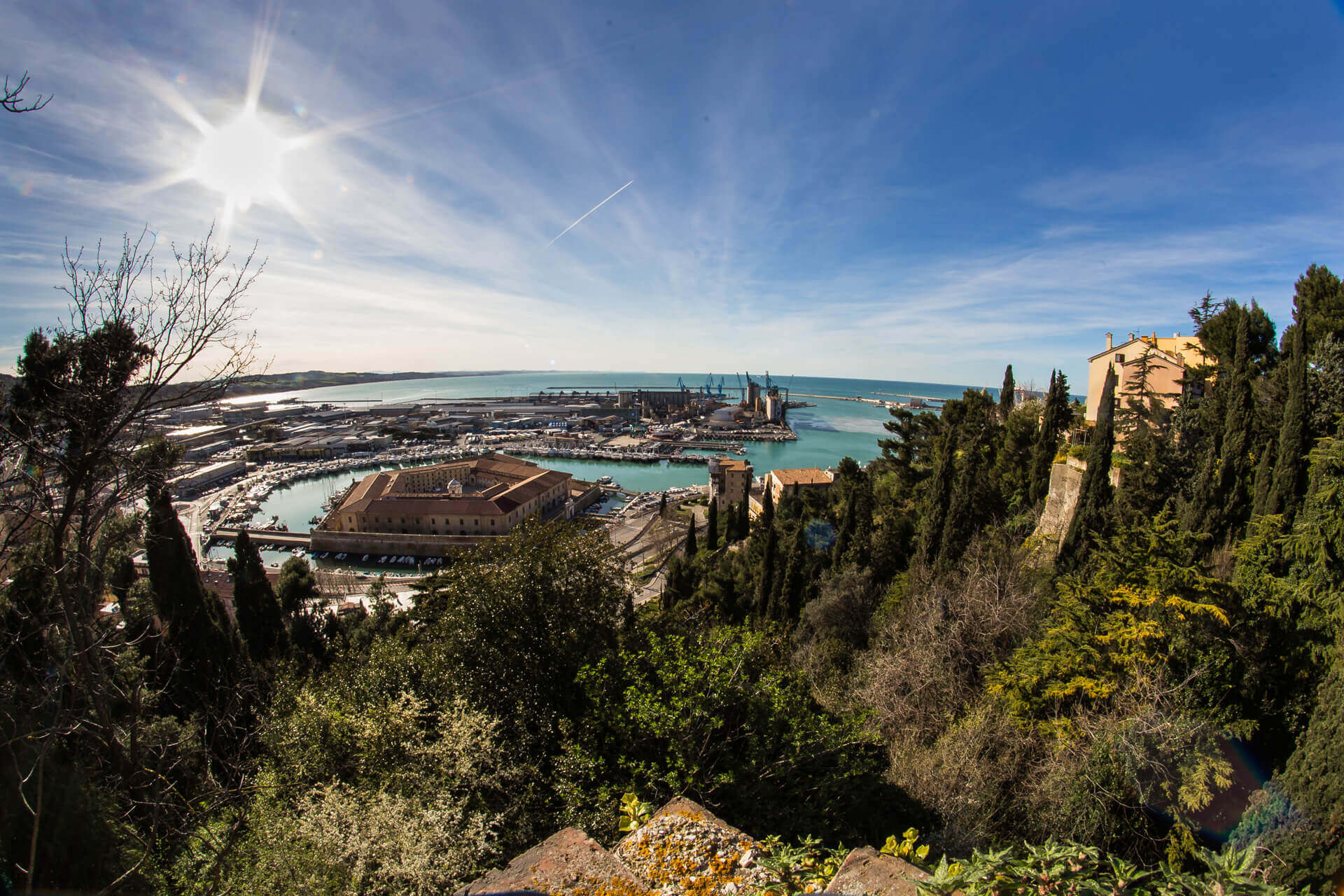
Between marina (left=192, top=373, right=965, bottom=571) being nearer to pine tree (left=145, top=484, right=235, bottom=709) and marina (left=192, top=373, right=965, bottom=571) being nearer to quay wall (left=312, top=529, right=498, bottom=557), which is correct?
quay wall (left=312, top=529, right=498, bottom=557)

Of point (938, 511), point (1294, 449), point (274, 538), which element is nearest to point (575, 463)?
point (274, 538)

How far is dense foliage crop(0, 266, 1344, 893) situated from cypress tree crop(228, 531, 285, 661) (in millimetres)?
2126

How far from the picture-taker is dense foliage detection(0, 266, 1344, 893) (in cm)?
290

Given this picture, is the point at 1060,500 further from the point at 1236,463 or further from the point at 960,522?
the point at 1236,463

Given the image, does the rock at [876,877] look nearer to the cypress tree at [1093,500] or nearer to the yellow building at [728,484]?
the cypress tree at [1093,500]

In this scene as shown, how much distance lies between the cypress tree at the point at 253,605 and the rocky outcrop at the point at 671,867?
1182cm

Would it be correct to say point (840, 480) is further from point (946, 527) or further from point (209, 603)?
point (209, 603)

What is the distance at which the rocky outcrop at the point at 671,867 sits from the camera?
201cm

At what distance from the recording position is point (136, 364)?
2.88 meters

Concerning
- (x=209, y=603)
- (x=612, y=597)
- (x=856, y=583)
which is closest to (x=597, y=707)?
(x=612, y=597)

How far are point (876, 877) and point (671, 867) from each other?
0.90m

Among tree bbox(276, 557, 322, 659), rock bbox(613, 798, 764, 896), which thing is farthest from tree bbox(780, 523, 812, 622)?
rock bbox(613, 798, 764, 896)

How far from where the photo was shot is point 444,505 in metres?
29.1

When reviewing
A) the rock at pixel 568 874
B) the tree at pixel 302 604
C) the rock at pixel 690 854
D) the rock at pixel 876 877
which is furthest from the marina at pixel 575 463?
the rock at pixel 568 874
